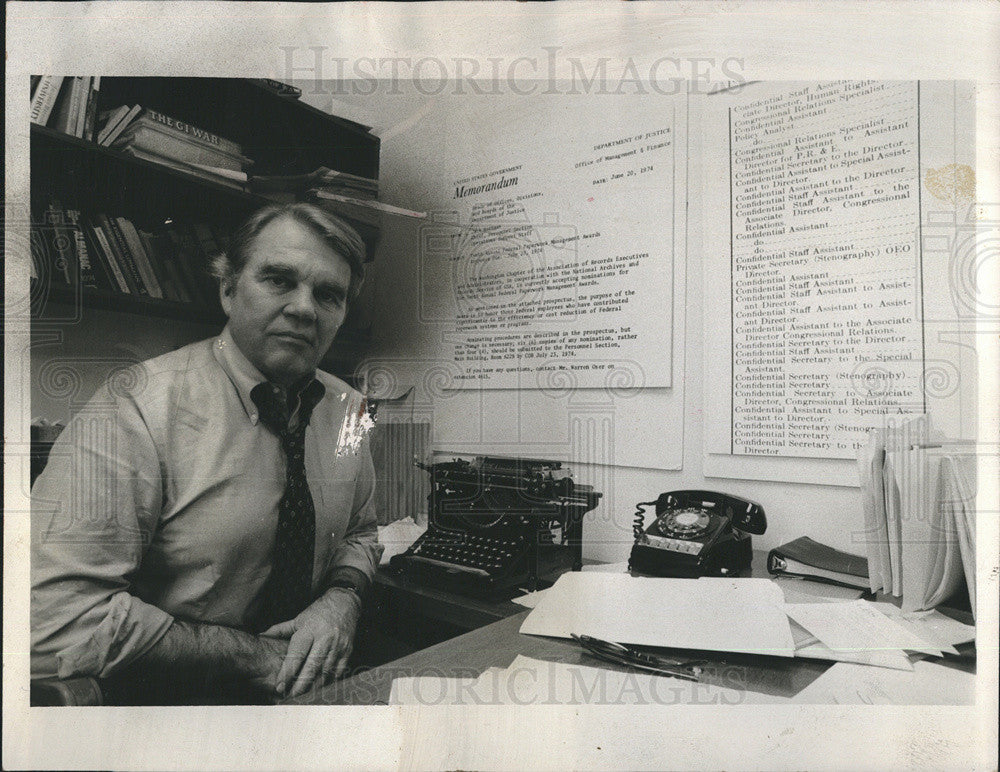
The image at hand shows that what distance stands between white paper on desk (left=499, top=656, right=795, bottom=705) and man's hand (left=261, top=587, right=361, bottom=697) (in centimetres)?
21

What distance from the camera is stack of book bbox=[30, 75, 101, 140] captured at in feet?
2.99

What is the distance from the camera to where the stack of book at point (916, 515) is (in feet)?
2.93

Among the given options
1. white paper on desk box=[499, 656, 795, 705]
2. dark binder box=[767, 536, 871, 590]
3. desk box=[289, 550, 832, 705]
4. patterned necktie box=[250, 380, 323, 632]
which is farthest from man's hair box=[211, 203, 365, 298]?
dark binder box=[767, 536, 871, 590]

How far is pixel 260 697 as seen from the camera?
900 mm

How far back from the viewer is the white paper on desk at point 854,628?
2.81 ft

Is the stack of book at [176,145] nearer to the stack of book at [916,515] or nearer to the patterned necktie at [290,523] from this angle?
the patterned necktie at [290,523]

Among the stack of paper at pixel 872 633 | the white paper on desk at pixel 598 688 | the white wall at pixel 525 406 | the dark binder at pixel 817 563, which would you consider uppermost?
the white wall at pixel 525 406

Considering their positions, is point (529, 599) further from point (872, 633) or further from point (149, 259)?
point (149, 259)

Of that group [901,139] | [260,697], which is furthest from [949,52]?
[260,697]

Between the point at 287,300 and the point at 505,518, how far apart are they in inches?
15.6

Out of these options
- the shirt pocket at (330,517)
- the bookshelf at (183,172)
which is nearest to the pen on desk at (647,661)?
the shirt pocket at (330,517)

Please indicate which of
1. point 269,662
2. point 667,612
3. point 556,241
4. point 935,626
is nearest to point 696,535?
point 667,612

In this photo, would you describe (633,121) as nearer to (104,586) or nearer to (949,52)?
(949,52)

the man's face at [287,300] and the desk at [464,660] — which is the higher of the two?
the man's face at [287,300]
